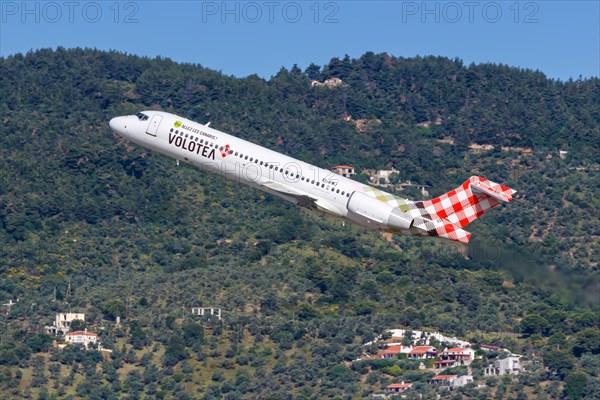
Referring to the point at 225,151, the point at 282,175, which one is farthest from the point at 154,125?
the point at 282,175

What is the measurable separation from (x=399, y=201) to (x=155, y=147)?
20681mm

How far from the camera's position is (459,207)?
102688 millimetres

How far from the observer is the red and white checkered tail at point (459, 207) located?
10131 centimetres

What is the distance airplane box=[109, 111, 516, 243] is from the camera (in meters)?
101

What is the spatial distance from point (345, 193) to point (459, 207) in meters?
8.09

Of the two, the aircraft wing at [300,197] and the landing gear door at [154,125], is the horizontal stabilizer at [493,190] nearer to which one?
the aircraft wing at [300,197]

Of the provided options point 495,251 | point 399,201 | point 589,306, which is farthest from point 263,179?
point 589,306

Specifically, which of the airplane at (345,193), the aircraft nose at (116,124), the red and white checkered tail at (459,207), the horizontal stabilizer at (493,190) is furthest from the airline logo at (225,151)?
the horizontal stabilizer at (493,190)

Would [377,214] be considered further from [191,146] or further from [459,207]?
[191,146]

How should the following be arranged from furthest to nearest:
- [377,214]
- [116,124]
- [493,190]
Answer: [116,124] < [377,214] < [493,190]

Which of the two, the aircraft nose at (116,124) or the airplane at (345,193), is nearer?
the airplane at (345,193)

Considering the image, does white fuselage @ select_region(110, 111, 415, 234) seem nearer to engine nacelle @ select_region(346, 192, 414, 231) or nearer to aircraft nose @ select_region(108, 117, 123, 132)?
engine nacelle @ select_region(346, 192, 414, 231)

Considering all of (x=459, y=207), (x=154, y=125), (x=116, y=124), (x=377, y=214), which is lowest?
(x=377, y=214)

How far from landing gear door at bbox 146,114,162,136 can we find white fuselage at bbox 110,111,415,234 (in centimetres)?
122
